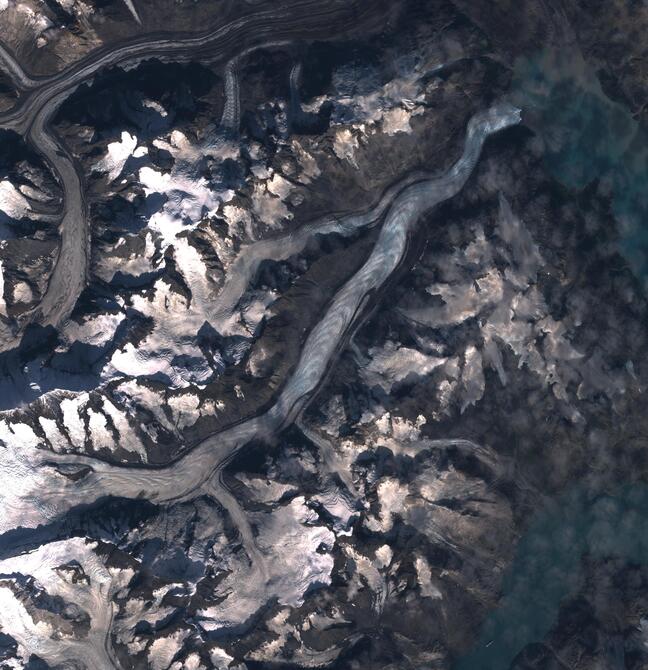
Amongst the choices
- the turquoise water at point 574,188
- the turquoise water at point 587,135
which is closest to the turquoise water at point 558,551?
the turquoise water at point 574,188

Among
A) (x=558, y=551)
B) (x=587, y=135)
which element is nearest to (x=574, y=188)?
(x=587, y=135)

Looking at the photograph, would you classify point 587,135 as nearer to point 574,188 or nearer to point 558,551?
point 574,188

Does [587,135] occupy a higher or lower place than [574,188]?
higher

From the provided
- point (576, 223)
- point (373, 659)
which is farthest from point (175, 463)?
point (576, 223)

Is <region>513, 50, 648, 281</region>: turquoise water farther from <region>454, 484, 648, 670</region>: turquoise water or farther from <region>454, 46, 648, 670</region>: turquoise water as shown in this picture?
<region>454, 484, 648, 670</region>: turquoise water

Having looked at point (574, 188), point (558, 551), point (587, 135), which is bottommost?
point (558, 551)

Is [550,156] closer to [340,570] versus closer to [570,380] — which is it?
[570,380]

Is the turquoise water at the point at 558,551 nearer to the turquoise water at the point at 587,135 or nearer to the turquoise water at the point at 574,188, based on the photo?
the turquoise water at the point at 574,188
